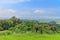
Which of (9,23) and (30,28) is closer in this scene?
(30,28)

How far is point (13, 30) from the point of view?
812cm

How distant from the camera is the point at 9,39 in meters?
5.88

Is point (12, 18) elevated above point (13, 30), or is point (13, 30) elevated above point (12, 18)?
point (12, 18)

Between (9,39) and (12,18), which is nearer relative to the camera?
(9,39)

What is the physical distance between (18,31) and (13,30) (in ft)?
1.44

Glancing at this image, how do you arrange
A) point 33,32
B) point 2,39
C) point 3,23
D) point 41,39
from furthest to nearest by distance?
point 3,23 → point 33,32 → point 41,39 → point 2,39

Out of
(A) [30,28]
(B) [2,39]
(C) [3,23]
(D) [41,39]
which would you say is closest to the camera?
(B) [2,39]

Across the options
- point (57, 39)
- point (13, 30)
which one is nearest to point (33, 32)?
point (13, 30)

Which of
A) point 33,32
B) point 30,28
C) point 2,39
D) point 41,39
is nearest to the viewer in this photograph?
point 2,39

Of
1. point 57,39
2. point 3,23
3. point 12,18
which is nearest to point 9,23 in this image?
point 3,23

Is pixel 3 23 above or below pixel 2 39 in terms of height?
above

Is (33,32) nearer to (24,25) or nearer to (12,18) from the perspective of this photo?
(24,25)

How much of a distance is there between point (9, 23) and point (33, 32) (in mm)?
2335

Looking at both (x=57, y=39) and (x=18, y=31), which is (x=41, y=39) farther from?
(x=18, y=31)
